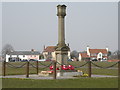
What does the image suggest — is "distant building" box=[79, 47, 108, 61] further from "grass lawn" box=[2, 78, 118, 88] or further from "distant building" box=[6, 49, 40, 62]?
"grass lawn" box=[2, 78, 118, 88]

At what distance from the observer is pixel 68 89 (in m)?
13.1

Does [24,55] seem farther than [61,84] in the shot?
Yes

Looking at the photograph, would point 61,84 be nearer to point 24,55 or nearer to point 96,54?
point 96,54

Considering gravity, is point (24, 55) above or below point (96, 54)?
below

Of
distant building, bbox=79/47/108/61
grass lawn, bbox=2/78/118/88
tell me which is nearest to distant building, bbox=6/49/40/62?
distant building, bbox=79/47/108/61

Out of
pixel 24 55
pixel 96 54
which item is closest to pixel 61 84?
pixel 96 54

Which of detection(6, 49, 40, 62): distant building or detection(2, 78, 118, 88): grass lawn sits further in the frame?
detection(6, 49, 40, 62): distant building

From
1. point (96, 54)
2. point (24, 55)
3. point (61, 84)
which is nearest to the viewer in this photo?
point (61, 84)

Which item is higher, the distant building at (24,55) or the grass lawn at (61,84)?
the grass lawn at (61,84)

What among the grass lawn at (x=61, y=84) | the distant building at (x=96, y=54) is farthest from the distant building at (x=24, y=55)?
the grass lawn at (x=61, y=84)

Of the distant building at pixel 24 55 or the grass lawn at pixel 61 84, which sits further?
the distant building at pixel 24 55

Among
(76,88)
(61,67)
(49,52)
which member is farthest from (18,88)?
(49,52)

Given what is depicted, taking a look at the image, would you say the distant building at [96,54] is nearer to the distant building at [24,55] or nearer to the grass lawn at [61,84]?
the distant building at [24,55]

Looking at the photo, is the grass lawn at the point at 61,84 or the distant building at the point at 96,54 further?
the distant building at the point at 96,54
